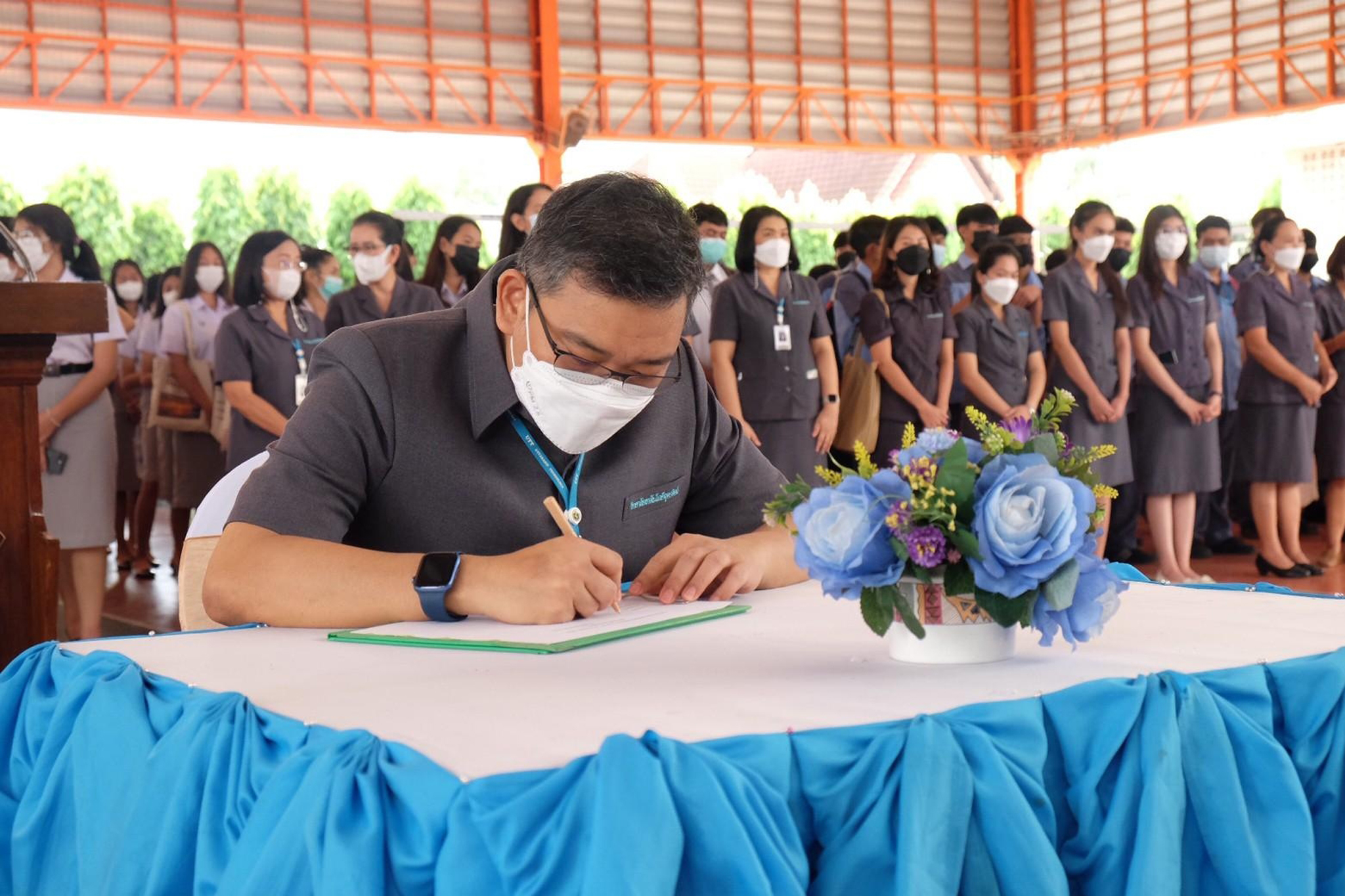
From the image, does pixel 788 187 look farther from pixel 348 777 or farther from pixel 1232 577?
pixel 348 777

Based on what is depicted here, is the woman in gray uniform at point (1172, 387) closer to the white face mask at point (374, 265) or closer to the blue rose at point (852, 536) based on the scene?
the white face mask at point (374, 265)

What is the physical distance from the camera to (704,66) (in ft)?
47.2

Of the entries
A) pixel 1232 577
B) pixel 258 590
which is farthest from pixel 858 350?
pixel 258 590

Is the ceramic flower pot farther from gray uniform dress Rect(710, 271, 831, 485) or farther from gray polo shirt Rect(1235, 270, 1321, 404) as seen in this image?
gray polo shirt Rect(1235, 270, 1321, 404)

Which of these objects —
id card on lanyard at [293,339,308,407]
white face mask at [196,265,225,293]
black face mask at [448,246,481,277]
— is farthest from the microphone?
white face mask at [196,265,225,293]

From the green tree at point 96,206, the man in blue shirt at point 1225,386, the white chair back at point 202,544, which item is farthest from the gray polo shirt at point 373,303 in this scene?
the green tree at point 96,206

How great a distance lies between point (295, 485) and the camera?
1.63 meters

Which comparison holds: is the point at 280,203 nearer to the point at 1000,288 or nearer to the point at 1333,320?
the point at 1000,288

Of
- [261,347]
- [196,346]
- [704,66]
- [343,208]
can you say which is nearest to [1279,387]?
[261,347]

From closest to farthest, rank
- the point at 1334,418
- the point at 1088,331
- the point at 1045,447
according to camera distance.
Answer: the point at 1045,447 → the point at 1088,331 → the point at 1334,418

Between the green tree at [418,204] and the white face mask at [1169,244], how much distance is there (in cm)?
1168

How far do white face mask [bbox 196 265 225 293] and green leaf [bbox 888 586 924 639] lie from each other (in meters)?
5.08

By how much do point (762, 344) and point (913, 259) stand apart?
2.35 feet

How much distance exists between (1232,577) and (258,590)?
482cm
